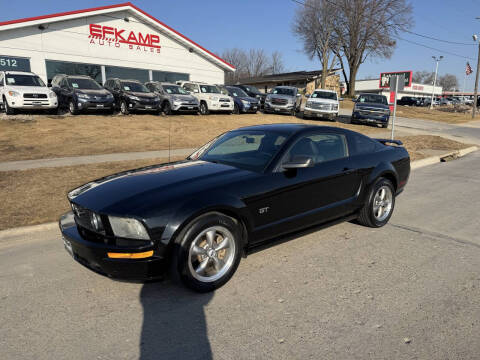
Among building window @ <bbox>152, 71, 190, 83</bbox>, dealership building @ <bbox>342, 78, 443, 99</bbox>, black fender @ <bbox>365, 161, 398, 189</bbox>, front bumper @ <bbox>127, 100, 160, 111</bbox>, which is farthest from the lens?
dealership building @ <bbox>342, 78, 443, 99</bbox>

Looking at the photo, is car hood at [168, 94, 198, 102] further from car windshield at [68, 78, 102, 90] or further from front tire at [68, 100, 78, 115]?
front tire at [68, 100, 78, 115]

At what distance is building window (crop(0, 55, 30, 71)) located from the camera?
19.4m

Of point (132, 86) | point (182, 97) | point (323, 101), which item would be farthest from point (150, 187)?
point (323, 101)

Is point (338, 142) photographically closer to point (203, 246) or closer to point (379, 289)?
point (379, 289)

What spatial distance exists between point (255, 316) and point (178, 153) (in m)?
8.43

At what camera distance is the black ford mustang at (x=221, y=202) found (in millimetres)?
2961

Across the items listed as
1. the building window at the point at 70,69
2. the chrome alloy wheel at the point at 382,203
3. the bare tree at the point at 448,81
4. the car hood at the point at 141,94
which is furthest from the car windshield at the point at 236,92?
the bare tree at the point at 448,81

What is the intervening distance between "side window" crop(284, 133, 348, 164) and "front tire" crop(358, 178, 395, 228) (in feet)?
2.42

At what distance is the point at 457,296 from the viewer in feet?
10.5

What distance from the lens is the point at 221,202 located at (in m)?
3.22

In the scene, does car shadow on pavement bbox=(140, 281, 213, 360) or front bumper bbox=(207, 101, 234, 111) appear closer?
car shadow on pavement bbox=(140, 281, 213, 360)

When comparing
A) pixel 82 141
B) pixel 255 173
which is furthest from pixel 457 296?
pixel 82 141

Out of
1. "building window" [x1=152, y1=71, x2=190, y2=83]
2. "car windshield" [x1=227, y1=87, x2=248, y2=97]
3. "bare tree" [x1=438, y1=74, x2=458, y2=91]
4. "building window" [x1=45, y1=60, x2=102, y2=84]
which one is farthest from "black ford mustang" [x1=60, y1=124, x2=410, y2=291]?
"bare tree" [x1=438, y1=74, x2=458, y2=91]

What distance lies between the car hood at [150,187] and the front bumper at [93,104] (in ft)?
43.8
